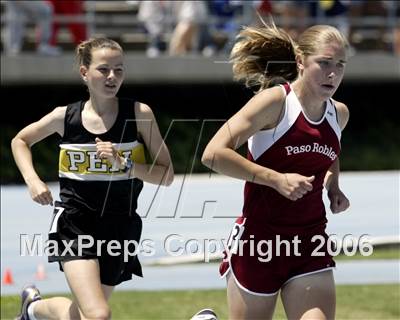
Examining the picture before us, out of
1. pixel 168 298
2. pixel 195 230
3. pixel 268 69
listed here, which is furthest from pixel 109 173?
pixel 195 230

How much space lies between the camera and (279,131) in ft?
17.5

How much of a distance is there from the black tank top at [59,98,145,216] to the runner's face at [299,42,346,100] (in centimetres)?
122

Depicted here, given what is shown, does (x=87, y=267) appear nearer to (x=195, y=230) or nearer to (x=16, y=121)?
(x=195, y=230)

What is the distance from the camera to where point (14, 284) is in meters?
10.1

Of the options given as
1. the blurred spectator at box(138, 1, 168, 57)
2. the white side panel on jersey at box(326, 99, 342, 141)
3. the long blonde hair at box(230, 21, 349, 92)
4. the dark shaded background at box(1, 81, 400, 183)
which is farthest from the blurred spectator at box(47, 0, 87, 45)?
the white side panel on jersey at box(326, 99, 342, 141)

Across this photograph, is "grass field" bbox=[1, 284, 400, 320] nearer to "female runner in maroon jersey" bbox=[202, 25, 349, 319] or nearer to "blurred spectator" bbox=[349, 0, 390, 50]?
"female runner in maroon jersey" bbox=[202, 25, 349, 319]

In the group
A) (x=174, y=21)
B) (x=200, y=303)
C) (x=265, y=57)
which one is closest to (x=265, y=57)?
(x=265, y=57)

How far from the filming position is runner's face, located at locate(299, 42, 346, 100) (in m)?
5.28

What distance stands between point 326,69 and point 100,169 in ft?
4.86

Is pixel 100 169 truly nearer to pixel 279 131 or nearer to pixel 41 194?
pixel 41 194

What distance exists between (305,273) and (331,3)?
42.4 ft

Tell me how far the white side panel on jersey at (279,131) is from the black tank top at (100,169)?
3.13ft

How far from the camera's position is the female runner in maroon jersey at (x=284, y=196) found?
5.29 meters

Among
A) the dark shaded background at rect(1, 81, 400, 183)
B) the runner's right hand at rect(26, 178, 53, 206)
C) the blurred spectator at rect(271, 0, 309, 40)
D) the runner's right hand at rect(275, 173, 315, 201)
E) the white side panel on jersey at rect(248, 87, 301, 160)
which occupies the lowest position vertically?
the dark shaded background at rect(1, 81, 400, 183)
